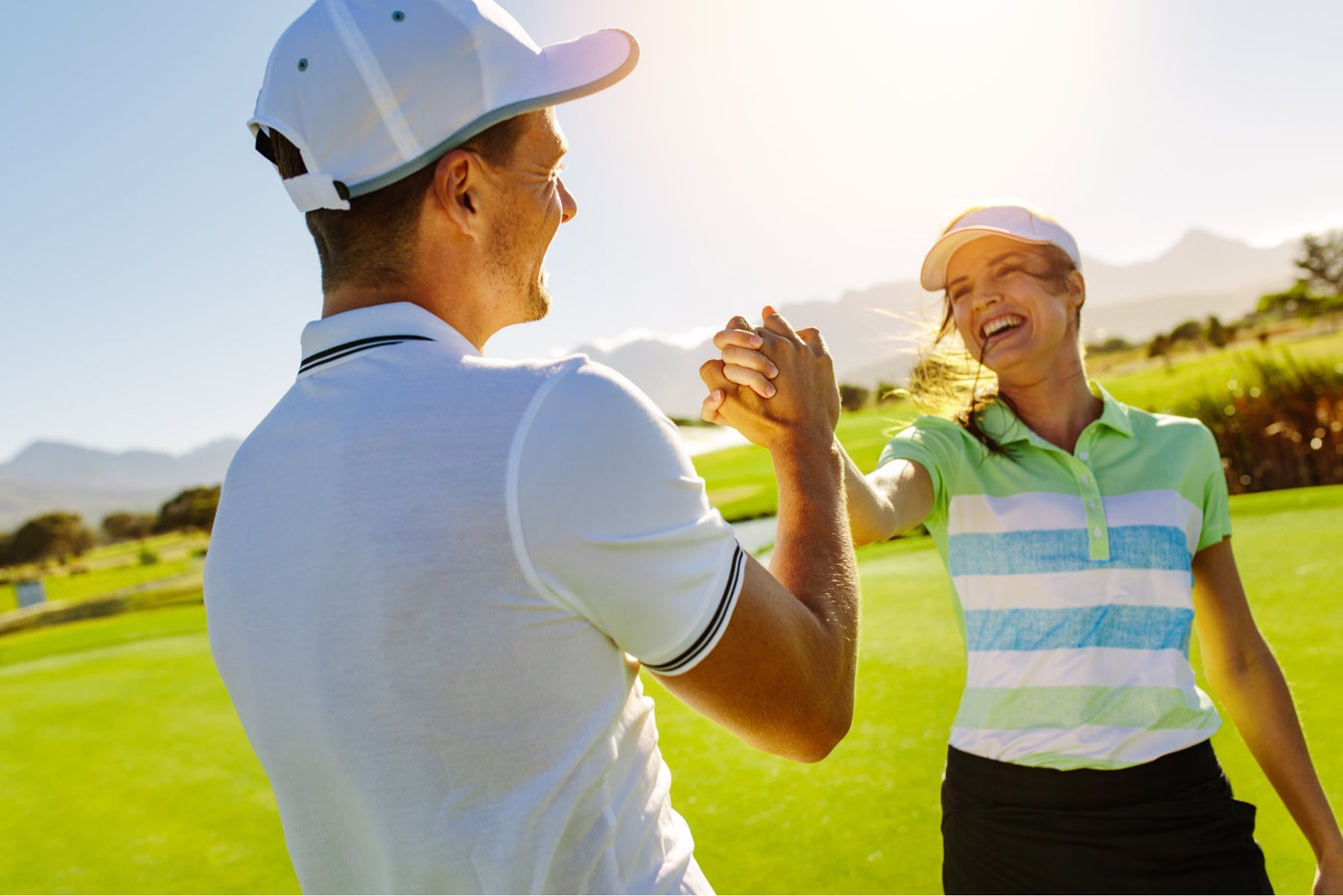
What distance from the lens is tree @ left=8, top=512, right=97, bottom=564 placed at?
23812 millimetres

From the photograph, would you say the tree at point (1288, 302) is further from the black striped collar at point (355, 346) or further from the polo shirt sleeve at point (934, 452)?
the black striped collar at point (355, 346)

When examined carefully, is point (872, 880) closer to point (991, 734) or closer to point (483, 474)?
point (991, 734)

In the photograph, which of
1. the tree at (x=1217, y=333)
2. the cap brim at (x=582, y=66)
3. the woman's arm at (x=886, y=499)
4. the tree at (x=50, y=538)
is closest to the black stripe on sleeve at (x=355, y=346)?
the cap brim at (x=582, y=66)

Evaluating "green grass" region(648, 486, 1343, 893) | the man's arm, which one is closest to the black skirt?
"green grass" region(648, 486, 1343, 893)

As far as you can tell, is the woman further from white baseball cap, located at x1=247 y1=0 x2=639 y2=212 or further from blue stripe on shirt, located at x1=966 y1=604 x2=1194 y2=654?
white baseball cap, located at x1=247 y1=0 x2=639 y2=212

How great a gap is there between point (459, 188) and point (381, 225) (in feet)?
0.31

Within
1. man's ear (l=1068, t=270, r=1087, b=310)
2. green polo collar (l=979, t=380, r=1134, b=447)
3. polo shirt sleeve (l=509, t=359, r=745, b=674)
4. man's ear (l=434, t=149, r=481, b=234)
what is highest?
man's ear (l=434, t=149, r=481, b=234)

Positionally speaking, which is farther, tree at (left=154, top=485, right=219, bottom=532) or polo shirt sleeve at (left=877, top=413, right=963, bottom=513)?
tree at (left=154, top=485, right=219, bottom=532)

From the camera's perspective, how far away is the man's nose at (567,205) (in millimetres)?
1100

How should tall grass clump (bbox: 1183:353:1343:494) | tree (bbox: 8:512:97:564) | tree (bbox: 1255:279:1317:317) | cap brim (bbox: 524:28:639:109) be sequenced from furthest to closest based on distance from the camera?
tree (bbox: 8:512:97:564), tree (bbox: 1255:279:1317:317), tall grass clump (bbox: 1183:353:1343:494), cap brim (bbox: 524:28:639:109)

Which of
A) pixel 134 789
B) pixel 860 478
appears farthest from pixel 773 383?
pixel 134 789

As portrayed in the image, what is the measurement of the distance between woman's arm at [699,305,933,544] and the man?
7.2 inches

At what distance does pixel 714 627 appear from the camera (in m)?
0.82

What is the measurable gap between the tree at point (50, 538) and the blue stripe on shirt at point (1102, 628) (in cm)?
2756
